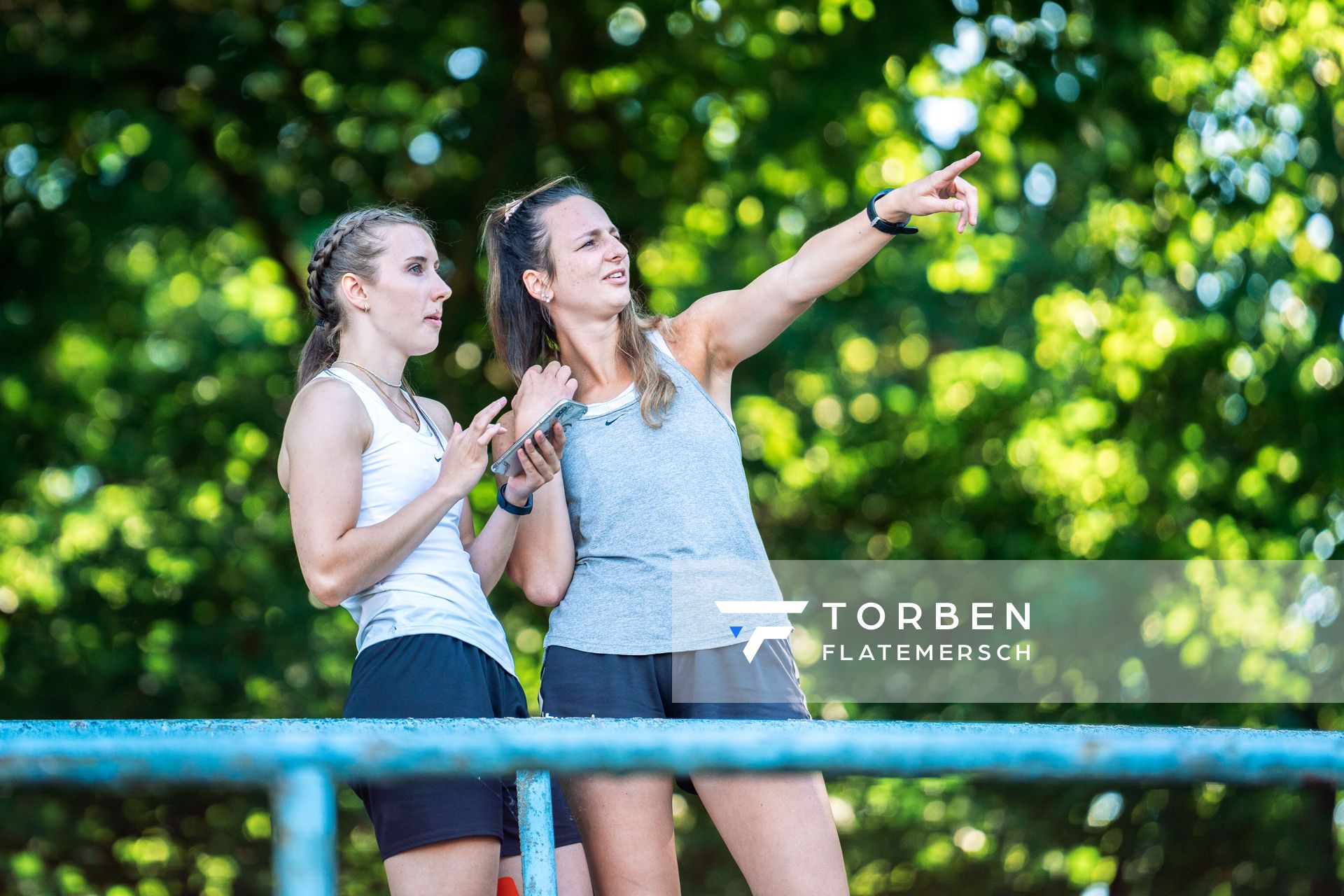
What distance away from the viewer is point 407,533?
184cm

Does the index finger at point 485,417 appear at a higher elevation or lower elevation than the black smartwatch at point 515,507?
higher

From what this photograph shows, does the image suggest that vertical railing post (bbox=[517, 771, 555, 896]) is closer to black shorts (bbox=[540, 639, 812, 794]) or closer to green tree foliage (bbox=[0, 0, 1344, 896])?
black shorts (bbox=[540, 639, 812, 794])

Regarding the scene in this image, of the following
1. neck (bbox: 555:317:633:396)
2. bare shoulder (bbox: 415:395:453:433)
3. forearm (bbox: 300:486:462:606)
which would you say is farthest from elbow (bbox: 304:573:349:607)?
neck (bbox: 555:317:633:396)

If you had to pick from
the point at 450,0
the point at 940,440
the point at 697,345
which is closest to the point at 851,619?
the point at 940,440

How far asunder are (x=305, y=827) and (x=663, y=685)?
3.73 feet

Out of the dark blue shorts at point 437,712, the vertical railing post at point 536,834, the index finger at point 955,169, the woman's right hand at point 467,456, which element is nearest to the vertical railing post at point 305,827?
the vertical railing post at point 536,834

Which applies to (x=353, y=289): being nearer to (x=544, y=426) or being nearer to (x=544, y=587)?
(x=544, y=426)

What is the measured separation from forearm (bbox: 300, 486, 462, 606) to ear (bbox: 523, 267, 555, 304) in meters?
0.51

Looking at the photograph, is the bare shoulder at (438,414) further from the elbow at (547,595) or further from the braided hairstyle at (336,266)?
the elbow at (547,595)

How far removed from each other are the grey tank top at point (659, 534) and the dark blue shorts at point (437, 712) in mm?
167

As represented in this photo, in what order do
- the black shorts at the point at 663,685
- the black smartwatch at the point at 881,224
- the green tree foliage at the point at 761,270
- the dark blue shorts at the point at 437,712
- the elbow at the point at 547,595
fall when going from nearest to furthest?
the dark blue shorts at the point at 437,712 < the black shorts at the point at 663,685 < the elbow at the point at 547,595 < the black smartwatch at the point at 881,224 < the green tree foliage at the point at 761,270

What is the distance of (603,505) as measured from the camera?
2082mm

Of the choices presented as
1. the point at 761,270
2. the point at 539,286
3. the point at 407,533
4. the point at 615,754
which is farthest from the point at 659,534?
the point at 761,270

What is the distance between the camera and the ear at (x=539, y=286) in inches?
88.8
